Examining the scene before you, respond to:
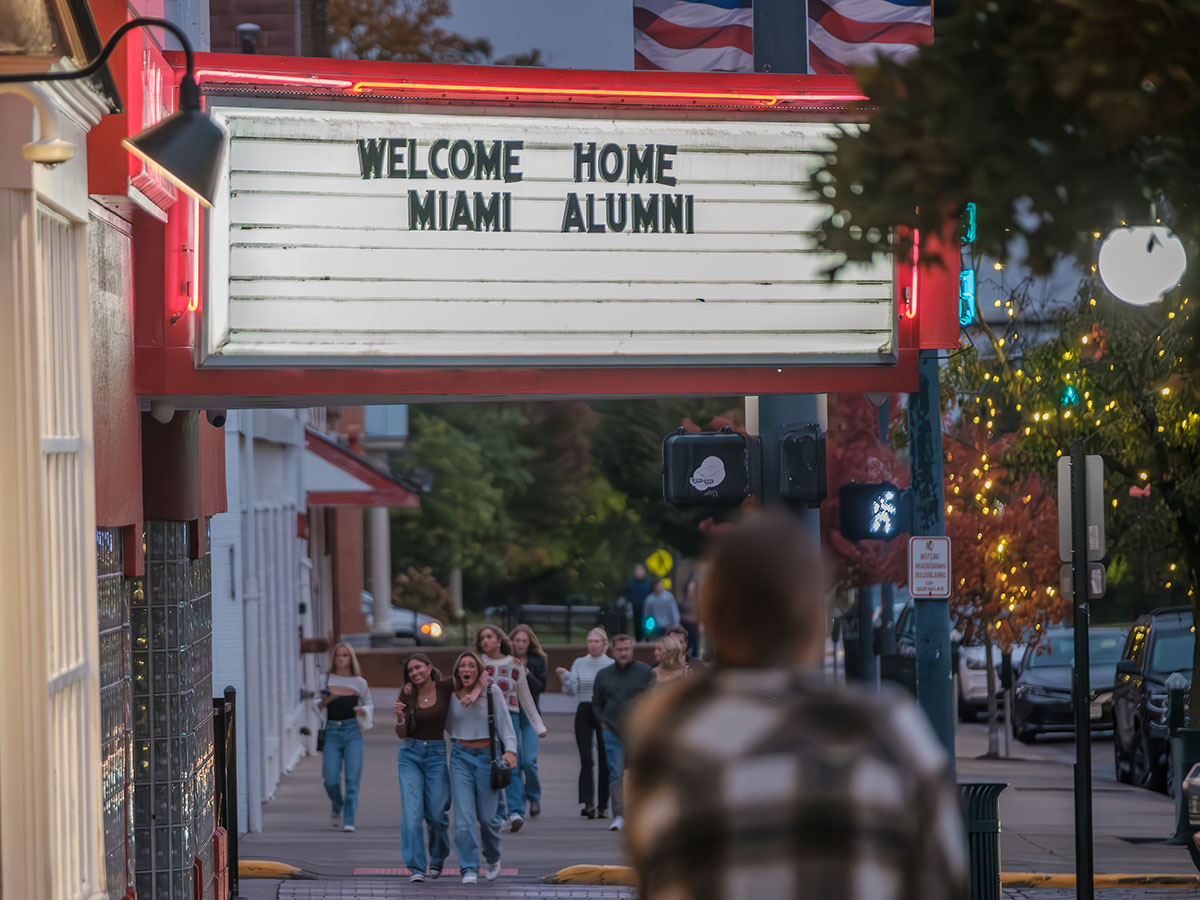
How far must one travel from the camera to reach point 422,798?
13.8 metres

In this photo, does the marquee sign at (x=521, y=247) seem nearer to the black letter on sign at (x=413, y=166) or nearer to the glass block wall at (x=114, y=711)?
the black letter on sign at (x=413, y=166)

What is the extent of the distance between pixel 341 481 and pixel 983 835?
16.6 metres

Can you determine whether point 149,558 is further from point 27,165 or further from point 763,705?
point 763,705

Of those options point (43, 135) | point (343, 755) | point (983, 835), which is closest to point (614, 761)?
point (343, 755)

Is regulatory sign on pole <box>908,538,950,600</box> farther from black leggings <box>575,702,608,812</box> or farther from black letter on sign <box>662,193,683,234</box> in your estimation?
black letter on sign <box>662,193,683,234</box>

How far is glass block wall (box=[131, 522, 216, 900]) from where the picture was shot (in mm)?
9086

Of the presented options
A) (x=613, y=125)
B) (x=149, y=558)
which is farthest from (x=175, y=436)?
(x=613, y=125)

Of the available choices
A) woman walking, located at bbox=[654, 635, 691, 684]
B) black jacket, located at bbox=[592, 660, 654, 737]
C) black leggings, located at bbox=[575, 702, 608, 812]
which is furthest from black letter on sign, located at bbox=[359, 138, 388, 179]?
black leggings, located at bbox=[575, 702, 608, 812]

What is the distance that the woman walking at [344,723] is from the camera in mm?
15922

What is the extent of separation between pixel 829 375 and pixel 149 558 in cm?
362

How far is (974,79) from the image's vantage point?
3.96 meters

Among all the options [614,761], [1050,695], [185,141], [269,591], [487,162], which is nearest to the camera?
[185,141]

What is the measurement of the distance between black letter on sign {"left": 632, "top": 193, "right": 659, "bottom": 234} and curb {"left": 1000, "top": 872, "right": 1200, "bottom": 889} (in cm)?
705

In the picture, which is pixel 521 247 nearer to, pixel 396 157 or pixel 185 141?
pixel 396 157
